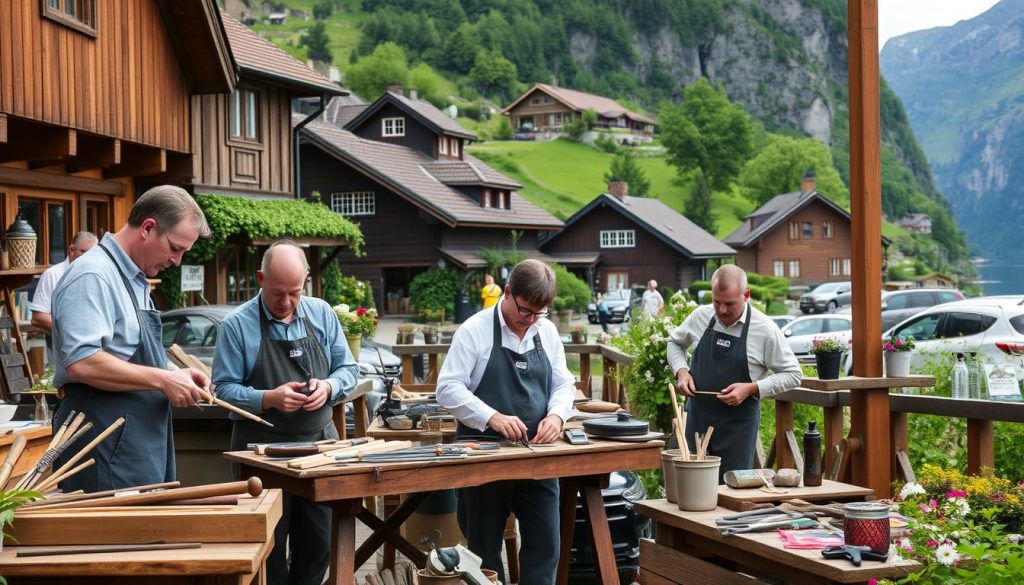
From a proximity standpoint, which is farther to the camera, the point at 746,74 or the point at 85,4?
the point at 746,74

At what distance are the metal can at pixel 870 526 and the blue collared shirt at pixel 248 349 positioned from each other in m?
2.33

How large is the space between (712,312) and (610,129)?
111 meters

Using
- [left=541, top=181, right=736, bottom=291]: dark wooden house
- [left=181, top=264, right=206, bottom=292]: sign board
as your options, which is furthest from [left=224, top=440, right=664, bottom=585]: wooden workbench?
[left=541, top=181, right=736, bottom=291]: dark wooden house

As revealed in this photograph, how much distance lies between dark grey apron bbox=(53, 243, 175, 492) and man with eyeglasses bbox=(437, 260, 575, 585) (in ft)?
4.20

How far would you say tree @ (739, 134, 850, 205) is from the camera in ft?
307

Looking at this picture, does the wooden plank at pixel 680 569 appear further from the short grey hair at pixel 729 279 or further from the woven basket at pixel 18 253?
the woven basket at pixel 18 253

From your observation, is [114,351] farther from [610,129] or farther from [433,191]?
[610,129]

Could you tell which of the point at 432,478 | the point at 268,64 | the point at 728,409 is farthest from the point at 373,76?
the point at 432,478

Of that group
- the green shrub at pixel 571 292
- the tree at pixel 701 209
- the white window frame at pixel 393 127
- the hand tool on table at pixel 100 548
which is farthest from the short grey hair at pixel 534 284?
the tree at pixel 701 209

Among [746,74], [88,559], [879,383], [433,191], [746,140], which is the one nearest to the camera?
[88,559]

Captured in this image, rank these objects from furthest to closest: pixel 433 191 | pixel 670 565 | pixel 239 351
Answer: pixel 433 191 → pixel 239 351 → pixel 670 565

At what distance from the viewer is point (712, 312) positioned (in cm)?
635

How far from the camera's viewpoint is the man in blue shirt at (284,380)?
4797 mm

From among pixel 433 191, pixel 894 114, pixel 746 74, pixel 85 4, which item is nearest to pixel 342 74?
pixel 746 74
